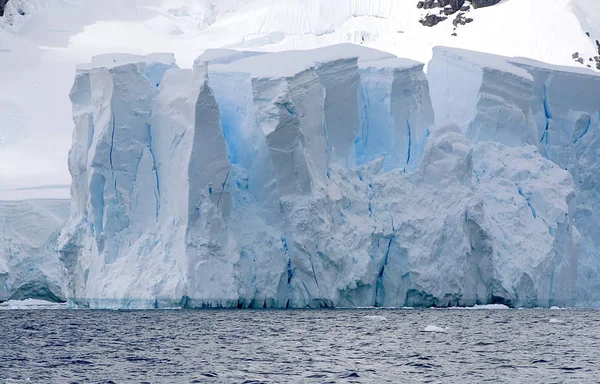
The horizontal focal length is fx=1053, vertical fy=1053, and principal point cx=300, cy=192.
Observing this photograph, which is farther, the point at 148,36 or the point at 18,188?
the point at 148,36

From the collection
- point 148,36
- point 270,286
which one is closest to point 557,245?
point 270,286

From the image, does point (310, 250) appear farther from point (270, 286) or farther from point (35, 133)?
point (35, 133)

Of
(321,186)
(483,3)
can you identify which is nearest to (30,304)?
(321,186)

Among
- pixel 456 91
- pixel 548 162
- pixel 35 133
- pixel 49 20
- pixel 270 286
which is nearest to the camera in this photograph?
pixel 270 286

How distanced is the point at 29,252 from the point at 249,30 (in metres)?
22.0

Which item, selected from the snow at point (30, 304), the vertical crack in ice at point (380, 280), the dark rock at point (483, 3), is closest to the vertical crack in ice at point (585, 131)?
the vertical crack in ice at point (380, 280)

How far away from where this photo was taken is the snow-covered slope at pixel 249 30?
41.0 m

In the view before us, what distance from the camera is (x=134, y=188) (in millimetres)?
21406

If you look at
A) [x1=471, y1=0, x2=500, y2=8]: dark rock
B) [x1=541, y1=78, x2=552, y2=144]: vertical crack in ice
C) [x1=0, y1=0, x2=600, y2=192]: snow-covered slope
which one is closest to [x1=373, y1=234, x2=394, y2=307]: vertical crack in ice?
[x1=541, y1=78, x2=552, y2=144]: vertical crack in ice

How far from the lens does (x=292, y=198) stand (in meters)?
21.1

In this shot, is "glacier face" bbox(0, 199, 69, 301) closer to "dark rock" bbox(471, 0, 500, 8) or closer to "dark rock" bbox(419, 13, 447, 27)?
"dark rock" bbox(419, 13, 447, 27)

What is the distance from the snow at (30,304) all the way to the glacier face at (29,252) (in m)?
0.15

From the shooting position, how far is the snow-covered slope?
1615 inches

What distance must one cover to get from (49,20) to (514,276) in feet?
93.7
